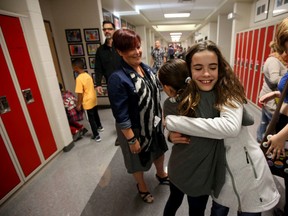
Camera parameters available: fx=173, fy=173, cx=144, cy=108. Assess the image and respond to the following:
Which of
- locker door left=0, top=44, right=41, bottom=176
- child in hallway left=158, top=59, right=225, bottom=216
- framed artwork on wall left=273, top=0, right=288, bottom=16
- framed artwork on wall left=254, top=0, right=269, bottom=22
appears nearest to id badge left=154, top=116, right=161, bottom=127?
child in hallway left=158, top=59, right=225, bottom=216

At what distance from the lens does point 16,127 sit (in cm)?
187

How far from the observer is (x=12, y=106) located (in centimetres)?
183

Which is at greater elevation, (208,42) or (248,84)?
(208,42)

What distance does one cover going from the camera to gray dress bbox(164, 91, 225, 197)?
0.78 m

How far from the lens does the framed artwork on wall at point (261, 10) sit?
397 centimetres

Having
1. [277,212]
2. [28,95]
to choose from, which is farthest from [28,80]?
[277,212]

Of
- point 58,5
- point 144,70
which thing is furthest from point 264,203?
point 58,5

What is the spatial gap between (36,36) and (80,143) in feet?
5.33

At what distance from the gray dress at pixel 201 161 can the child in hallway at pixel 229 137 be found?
22 mm

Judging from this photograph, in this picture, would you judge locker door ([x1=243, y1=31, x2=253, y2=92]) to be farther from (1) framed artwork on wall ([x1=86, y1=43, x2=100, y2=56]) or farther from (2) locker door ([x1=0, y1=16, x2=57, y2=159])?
(2) locker door ([x1=0, y1=16, x2=57, y2=159])

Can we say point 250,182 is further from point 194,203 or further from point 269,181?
point 194,203

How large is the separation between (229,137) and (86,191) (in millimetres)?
1622

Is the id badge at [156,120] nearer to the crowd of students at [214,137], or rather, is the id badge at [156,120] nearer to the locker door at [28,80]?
the crowd of students at [214,137]

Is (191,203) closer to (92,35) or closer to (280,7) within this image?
(92,35)
